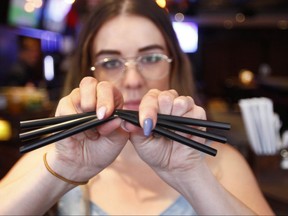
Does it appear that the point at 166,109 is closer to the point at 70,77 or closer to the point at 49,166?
the point at 49,166

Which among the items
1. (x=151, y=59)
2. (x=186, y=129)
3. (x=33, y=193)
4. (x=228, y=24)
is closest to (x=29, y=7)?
(x=151, y=59)

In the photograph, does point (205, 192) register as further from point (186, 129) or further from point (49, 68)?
point (49, 68)

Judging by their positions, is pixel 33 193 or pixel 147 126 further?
pixel 33 193

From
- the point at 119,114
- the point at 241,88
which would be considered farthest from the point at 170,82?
the point at 241,88

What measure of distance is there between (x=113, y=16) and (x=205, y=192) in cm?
66

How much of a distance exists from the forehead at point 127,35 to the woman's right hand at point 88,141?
478 mm

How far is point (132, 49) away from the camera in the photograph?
3.80 ft

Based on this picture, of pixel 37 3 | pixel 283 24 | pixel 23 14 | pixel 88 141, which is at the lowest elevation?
pixel 88 141

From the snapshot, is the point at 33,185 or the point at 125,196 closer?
the point at 33,185

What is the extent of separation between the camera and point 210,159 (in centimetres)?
116

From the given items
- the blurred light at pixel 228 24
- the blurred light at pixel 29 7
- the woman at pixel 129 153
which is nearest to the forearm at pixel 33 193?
the woman at pixel 129 153

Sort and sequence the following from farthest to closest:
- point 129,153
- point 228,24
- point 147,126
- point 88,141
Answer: point 228,24
point 129,153
point 88,141
point 147,126

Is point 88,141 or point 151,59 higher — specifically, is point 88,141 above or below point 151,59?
below

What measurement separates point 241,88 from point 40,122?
5.76m
